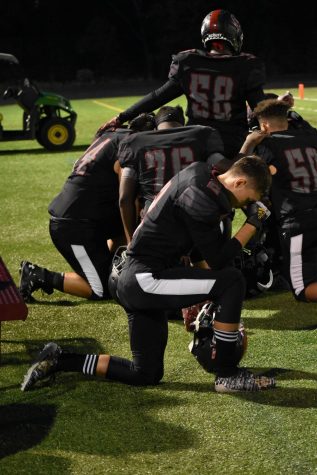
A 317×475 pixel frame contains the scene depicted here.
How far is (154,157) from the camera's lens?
6555 mm

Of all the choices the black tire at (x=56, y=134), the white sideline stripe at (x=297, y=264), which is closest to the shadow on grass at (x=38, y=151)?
the black tire at (x=56, y=134)

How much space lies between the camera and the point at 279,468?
15.2 feet

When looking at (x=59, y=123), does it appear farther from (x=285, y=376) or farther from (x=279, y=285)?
(x=285, y=376)

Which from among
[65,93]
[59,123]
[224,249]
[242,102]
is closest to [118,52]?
[65,93]

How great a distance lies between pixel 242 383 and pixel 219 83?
287cm

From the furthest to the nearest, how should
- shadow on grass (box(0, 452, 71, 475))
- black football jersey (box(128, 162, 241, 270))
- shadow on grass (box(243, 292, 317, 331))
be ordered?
shadow on grass (box(243, 292, 317, 331))
black football jersey (box(128, 162, 241, 270))
shadow on grass (box(0, 452, 71, 475))

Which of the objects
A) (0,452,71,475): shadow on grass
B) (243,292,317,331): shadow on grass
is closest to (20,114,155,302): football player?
(243,292,317,331): shadow on grass

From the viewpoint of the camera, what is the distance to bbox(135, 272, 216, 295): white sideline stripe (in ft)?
18.0

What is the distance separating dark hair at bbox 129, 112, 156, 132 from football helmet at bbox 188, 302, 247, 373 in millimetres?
1641

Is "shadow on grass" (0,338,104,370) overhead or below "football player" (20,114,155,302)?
below

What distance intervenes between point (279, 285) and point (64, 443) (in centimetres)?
337

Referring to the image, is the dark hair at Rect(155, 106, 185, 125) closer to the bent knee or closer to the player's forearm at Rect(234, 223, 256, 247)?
the player's forearm at Rect(234, 223, 256, 247)

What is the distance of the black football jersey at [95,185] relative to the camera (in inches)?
277

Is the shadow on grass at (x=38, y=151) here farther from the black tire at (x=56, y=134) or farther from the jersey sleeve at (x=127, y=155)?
the jersey sleeve at (x=127, y=155)
